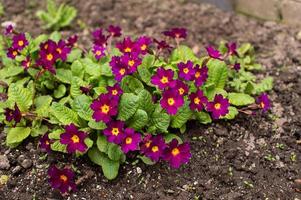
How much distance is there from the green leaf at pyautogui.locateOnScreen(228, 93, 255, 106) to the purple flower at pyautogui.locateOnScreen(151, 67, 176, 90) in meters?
0.52

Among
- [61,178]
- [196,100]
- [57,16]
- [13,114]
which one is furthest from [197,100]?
[57,16]

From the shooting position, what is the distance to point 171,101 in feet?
9.92

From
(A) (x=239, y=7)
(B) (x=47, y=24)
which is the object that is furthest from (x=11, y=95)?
(A) (x=239, y=7)

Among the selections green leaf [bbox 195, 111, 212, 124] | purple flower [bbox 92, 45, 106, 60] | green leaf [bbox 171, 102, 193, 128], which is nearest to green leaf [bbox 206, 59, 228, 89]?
green leaf [bbox 195, 111, 212, 124]

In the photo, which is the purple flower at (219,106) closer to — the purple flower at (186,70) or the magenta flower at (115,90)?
the purple flower at (186,70)

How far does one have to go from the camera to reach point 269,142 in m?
3.33

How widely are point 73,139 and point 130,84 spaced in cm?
56

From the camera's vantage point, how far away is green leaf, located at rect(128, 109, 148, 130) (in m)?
3.00

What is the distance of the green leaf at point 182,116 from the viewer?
3.15 m

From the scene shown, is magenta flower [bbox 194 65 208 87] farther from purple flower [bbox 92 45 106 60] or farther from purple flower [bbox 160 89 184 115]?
purple flower [bbox 92 45 106 60]

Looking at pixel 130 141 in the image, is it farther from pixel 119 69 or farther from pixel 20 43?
pixel 20 43

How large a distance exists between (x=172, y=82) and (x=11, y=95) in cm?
104

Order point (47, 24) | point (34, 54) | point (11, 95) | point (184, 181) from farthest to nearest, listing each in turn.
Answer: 1. point (47, 24)
2. point (34, 54)
3. point (11, 95)
4. point (184, 181)

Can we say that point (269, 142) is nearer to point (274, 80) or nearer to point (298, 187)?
point (298, 187)
